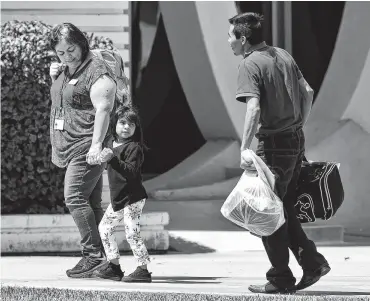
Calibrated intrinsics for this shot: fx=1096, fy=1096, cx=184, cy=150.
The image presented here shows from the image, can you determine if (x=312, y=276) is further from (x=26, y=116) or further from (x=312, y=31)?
(x=312, y=31)

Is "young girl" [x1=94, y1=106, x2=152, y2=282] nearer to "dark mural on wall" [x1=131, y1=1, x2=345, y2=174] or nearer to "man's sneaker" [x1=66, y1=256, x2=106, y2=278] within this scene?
"man's sneaker" [x1=66, y1=256, x2=106, y2=278]

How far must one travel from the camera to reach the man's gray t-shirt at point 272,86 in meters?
6.69

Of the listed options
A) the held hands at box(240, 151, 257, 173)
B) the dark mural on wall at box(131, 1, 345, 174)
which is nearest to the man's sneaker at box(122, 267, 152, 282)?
the held hands at box(240, 151, 257, 173)

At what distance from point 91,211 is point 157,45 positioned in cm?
608

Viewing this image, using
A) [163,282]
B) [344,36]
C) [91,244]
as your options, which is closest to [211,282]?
[163,282]

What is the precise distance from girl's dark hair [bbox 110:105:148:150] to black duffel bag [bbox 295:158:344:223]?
124cm

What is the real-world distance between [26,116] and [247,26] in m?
3.11

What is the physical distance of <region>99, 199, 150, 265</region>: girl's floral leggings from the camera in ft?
24.8

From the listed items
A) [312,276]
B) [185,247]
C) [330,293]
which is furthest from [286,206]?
[185,247]

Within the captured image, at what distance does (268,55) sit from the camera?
268 inches

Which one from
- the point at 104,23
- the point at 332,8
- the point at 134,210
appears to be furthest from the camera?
the point at 332,8

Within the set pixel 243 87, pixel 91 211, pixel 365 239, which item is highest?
pixel 243 87

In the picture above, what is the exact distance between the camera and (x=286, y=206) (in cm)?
692

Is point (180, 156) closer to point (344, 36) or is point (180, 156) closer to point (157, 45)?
point (157, 45)
